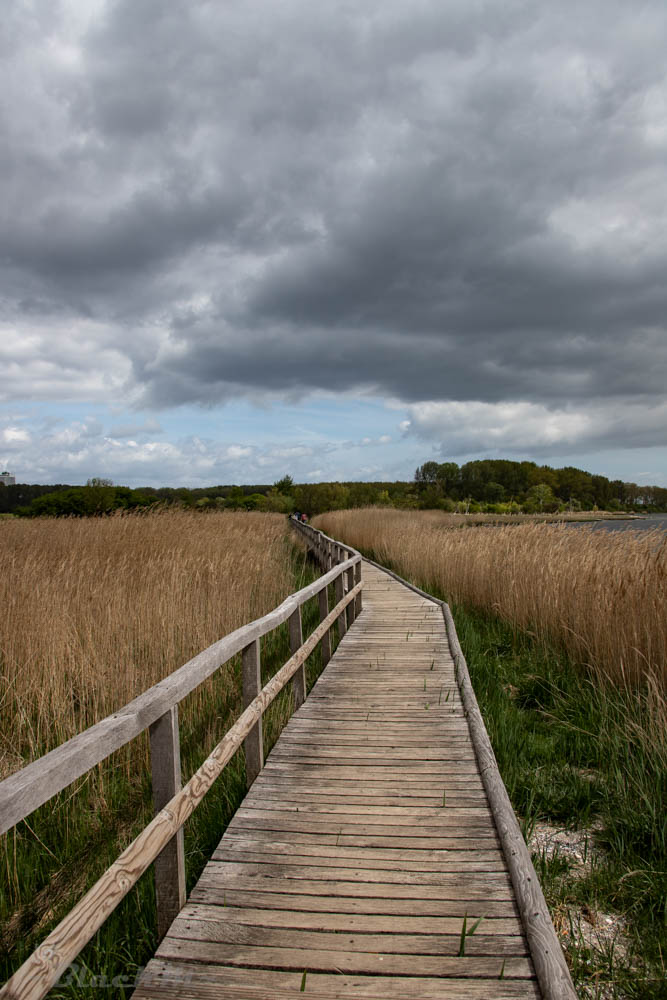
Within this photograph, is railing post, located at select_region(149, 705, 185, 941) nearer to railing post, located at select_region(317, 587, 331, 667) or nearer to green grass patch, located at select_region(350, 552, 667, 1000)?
green grass patch, located at select_region(350, 552, 667, 1000)

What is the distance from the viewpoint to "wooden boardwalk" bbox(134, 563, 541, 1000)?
7.66ft

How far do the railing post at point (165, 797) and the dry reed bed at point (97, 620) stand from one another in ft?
6.44

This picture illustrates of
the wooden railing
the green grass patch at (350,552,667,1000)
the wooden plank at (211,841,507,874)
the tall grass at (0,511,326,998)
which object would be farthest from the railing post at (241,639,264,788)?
the green grass patch at (350,552,667,1000)

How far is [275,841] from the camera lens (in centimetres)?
332

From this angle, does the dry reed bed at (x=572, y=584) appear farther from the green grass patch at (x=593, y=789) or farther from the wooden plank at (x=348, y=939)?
the wooden plank at (x=348, y=939)

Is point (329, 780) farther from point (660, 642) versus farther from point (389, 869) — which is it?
point (660, 642)

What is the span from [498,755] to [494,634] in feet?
13.7

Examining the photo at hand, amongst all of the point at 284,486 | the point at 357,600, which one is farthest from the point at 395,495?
the point at 357,600

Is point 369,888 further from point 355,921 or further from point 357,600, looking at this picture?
point 357,600

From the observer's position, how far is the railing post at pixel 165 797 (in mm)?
2662

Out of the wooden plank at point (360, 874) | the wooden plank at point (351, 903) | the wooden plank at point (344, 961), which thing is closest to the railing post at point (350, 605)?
the wooden plank at point (360, 874)

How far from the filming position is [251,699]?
13.5ft

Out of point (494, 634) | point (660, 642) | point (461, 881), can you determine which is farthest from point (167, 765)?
point (494, 634)

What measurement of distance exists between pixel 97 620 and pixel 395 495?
73368 millimetres
